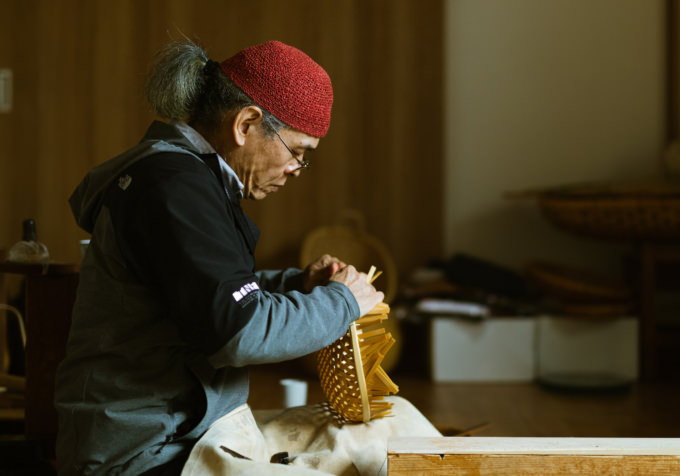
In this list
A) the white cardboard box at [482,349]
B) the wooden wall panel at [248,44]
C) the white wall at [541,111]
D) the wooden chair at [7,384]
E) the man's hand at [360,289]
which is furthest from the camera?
the white wall at [541,111]

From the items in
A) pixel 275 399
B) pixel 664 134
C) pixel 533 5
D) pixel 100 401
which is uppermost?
Result: pixel 533 5

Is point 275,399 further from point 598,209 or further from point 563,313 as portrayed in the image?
point 598,209

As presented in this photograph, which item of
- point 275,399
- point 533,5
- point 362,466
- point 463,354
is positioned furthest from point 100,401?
point 533,5

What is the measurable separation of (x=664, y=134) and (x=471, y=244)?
117cm

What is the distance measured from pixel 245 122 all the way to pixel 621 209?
2.54 metres

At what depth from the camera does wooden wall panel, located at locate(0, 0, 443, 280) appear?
3.79m

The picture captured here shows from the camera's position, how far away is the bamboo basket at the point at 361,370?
1.22 metres

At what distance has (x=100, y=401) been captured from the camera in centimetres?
110

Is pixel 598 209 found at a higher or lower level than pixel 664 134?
lower

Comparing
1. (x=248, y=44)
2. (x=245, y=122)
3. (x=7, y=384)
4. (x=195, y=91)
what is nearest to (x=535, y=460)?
(x=245, y=122)

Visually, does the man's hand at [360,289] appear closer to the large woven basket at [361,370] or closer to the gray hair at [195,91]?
the large woven basket at [361,370]

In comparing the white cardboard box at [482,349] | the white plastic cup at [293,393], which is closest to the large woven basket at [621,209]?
the white cardboard box at [482,349]

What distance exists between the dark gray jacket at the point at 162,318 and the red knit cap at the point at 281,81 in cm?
17

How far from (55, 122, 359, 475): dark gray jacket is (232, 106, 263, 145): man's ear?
0.36 feet
